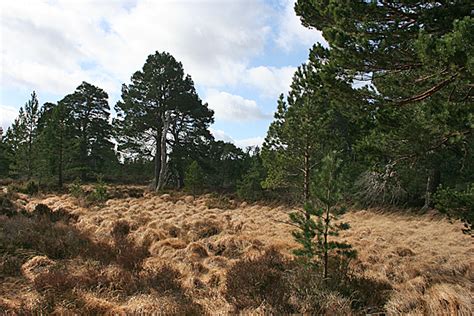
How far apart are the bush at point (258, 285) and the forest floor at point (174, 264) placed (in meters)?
0.22

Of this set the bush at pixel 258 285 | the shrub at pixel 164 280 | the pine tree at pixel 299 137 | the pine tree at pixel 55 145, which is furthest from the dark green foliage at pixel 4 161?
the bush at pixel 258 285

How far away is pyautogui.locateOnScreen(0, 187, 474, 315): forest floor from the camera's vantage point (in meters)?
5.07

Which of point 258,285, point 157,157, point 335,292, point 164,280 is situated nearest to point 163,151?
point 157,157

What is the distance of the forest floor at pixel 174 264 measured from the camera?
16.6 ft

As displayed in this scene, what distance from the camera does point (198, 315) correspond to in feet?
16.1

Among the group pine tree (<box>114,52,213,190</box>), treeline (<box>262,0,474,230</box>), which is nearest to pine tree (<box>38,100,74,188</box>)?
pine tree (<box>114,52,213,190</box>)

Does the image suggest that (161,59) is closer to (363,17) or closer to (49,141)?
(49,141)

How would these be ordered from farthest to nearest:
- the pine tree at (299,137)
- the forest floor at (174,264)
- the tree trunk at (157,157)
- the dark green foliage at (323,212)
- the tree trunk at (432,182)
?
1. the tree trunk at (157,157)
2. the tree trunk at (432,182)
3. the pine tree at (299,137)
4. the dark green foliage at (323,212)
5. the forest floor at (174,264)

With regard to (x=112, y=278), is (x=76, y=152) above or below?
above

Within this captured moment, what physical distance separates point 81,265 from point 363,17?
304 inches

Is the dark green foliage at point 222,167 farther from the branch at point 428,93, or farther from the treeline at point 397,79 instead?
the branch at point 428,93

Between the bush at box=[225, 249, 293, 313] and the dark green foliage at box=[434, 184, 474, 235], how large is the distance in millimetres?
3303

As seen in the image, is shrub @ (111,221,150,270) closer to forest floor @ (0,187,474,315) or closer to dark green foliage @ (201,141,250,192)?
forest floor @ (0,187,474,315)

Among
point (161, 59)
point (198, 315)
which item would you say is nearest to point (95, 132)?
point (161, 59)
